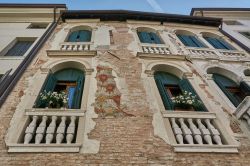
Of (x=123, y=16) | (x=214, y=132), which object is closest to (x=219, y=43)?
(x=123, y=16)

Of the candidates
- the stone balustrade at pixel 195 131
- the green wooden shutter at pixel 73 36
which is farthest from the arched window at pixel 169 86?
the green wooden shutter at pixel 73 36

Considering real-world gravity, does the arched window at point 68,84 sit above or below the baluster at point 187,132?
above

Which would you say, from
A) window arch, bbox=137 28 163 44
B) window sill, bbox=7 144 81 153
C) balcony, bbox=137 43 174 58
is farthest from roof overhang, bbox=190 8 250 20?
window sill, bbox=7 144 81 153

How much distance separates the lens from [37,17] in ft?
44.1

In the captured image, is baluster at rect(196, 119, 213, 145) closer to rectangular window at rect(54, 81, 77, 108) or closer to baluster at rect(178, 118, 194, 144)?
baluster at rect(178, 118, 194, 144)

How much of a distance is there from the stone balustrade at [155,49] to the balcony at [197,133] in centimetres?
386

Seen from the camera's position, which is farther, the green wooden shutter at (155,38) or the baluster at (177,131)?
the green wooden shutter at (155,38)

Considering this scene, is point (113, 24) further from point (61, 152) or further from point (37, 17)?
point (61, 152)

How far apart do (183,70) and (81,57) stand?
3.58 metres

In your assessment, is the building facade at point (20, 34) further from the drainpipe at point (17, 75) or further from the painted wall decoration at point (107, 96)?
the painted wall decoration at point (107, 96)

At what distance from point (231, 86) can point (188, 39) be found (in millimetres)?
3934

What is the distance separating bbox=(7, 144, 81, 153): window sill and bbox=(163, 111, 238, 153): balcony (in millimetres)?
2114

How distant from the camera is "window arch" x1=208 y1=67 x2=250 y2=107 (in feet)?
25.4

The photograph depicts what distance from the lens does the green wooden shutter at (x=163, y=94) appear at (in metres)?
6.74
